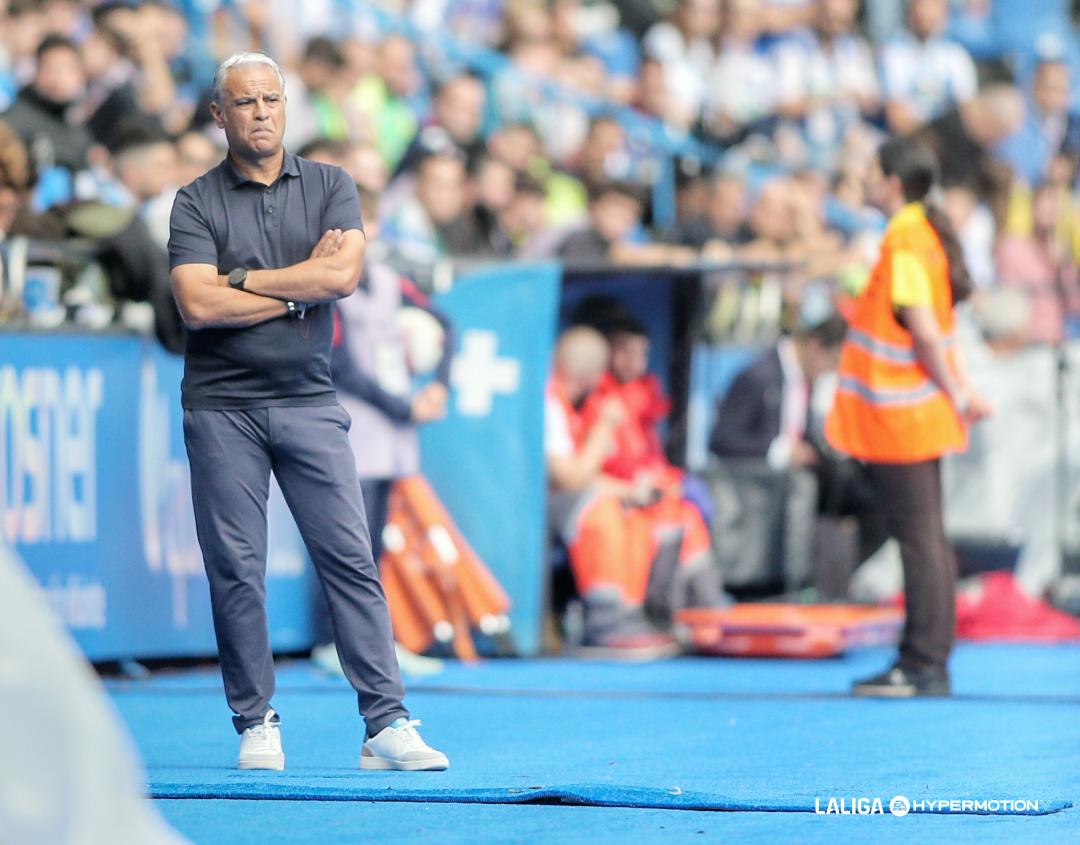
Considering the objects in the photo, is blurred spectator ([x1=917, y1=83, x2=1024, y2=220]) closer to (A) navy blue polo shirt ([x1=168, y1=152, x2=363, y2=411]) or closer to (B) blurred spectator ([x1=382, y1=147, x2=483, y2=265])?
(B) blurred spectator ([x1=382, y1=147, x2=483, y2=265])

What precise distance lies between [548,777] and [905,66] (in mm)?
13508

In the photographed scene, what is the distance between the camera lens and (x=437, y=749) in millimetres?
7121

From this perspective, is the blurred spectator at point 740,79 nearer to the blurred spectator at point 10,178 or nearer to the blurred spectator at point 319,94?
the blurred spectator at point 319,94

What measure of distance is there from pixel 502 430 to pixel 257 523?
4328 mm

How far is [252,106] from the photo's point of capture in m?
6.46

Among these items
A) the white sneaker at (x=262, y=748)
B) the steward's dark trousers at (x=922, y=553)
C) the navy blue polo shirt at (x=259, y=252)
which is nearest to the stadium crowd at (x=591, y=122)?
the steward's dark trousers at (x=922, y=553)

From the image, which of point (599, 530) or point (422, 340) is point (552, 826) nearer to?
point (422, 340)

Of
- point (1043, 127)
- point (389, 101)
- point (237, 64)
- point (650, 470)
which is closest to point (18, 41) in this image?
point (389, 101)

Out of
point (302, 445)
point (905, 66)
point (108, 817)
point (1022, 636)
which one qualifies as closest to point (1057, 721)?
point (302, 445)

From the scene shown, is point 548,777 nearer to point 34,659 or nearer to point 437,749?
point 437,749

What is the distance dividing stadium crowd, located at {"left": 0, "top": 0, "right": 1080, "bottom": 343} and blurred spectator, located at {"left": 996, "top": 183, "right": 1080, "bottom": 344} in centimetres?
3

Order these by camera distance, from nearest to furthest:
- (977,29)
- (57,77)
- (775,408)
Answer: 1. (57,77)
2. (775,408)
3. (977,29)

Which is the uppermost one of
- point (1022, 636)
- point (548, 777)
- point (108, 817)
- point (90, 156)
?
point (90, 156)

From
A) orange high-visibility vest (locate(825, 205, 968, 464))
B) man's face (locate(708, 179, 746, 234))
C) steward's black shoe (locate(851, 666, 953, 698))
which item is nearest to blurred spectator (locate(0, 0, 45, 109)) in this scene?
man's face (locate(708, 179, 746, 234))
